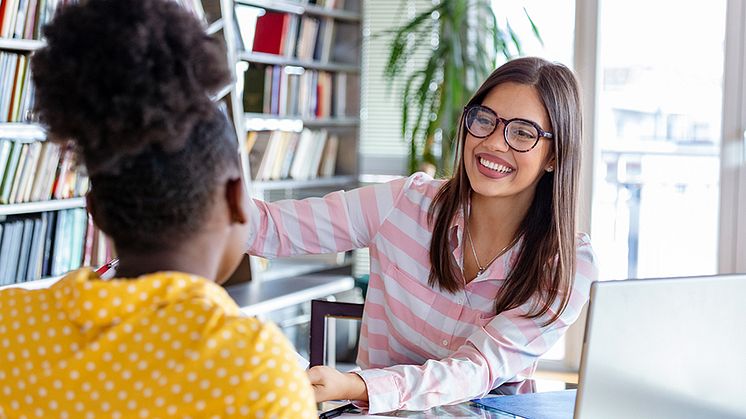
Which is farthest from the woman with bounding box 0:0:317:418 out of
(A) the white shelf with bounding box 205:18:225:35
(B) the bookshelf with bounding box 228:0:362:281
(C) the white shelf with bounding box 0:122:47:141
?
(B) the bookshelf with bounding box 228:0:362:281

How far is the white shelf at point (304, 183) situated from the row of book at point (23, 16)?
1.13m

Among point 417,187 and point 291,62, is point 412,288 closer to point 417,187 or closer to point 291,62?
point 417,187

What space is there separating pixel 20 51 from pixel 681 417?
2.52 metres

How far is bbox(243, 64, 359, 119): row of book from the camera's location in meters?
4.10

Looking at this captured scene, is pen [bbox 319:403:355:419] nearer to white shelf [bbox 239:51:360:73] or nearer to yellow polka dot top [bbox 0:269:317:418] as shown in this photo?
yellow polka dot top [bbox 0:269:317:418]

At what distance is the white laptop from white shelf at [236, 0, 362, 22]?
300cm

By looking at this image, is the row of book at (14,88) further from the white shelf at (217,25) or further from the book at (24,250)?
the white shelf at (217,25)

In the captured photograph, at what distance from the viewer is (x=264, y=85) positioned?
4.10 metres

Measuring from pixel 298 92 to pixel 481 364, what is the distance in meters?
2.83

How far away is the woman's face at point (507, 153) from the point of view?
1.81m

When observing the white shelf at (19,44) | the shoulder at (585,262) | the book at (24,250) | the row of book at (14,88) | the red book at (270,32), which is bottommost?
the book at (24,250)

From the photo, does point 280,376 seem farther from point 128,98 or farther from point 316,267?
point 316,267

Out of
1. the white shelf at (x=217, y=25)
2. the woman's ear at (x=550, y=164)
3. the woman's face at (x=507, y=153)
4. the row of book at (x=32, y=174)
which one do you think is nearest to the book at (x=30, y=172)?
the row of book at (x=32, y=174)

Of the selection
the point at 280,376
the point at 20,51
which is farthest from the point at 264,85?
the point at 280,376
